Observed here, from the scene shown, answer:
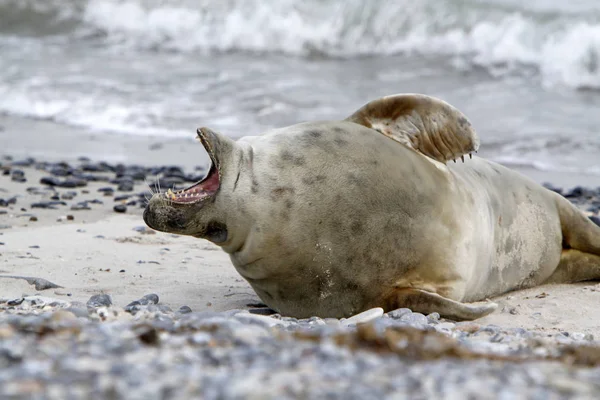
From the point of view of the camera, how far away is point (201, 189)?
12.8ft

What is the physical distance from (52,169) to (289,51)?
9.18m

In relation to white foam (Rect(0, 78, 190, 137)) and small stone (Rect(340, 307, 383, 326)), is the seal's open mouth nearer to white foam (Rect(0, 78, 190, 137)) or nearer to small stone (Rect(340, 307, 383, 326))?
small stone (Rect(340, 307, 383, 326))

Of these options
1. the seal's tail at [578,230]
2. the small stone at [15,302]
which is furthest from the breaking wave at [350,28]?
the small stone at [15,302]

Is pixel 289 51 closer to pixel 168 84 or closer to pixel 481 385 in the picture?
pixel 168 84

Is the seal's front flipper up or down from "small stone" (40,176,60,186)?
up

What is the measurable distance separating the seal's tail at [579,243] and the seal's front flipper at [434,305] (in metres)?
1.56

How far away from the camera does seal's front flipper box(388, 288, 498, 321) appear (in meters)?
4.02

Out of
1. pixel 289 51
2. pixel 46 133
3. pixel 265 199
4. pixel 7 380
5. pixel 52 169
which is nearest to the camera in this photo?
pixel 7 380

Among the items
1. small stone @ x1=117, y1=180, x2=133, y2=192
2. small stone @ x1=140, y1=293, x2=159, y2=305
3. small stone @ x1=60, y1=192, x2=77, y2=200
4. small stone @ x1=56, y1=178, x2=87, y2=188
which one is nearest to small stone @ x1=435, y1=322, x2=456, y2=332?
small stone @ x1=140, y1=293, x2=159, y2=305

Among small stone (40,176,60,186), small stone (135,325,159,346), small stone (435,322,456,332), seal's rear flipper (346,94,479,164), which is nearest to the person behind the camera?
small stone (135,325,159,346)

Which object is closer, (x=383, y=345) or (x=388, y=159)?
(x=383, y=345)

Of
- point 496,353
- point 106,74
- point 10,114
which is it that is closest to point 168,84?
point 106,74

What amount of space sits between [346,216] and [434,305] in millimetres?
544

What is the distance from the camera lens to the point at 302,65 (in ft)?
52.1
